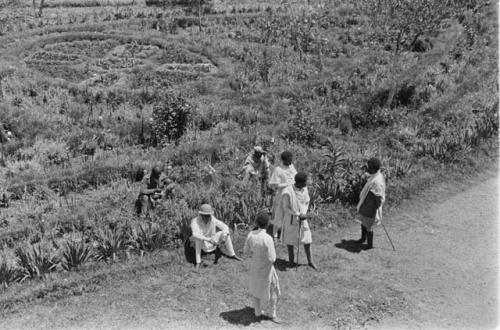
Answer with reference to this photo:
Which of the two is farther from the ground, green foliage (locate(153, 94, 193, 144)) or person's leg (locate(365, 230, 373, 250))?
green foliage (locate(153, 94, 193, 144))

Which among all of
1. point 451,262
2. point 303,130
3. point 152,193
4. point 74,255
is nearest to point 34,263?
point 74,255

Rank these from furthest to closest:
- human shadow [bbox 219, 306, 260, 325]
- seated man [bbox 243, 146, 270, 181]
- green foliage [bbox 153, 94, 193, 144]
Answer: green foliage [bbox 153, 94, 193, 144]
seated man [bbox 243, 146, 270, 181]
human shadow [bbox 219, 306, 260, 325]

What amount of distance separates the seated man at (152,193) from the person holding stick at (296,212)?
9.34 ft

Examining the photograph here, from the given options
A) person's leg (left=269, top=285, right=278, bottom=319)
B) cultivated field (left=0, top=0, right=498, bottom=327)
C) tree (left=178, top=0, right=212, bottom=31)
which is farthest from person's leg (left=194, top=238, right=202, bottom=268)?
tree (left=178, top=0, right=212, bottom=31)

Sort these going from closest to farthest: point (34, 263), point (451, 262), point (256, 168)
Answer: point (34, 263) < point (451, 262) < point (256, 168)

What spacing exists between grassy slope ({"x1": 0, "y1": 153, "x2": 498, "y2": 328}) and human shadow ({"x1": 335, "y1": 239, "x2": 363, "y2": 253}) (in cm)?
7

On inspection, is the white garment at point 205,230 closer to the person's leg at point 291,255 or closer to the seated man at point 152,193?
the person's leg at point 291,255

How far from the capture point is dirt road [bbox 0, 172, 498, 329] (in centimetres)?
778

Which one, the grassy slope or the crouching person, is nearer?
the crouching person

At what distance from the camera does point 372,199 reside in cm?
930

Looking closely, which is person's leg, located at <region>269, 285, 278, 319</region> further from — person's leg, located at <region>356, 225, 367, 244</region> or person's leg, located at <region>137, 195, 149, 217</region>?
person's leg, located at <region>137, 195, 149, 217</region>

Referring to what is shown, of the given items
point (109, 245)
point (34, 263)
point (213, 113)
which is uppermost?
point (213, 113)

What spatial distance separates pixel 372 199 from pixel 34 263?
576 cm

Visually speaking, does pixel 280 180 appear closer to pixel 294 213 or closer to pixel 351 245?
pixel 294 213
